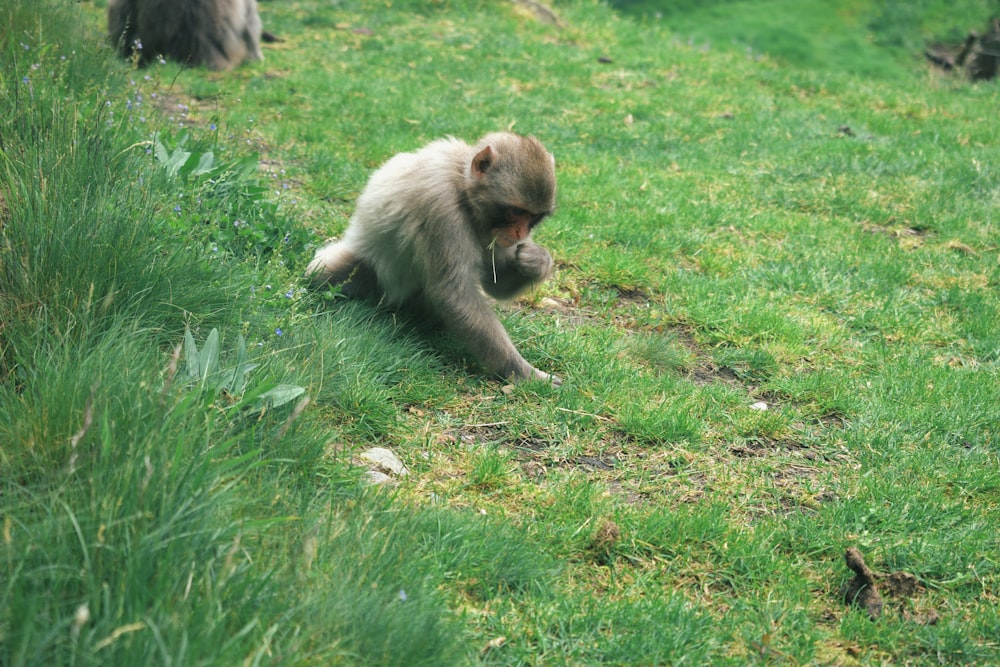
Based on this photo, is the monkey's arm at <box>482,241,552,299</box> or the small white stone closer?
the small white stone

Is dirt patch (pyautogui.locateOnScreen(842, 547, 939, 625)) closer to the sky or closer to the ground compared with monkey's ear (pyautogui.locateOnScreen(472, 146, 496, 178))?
closer to the ground

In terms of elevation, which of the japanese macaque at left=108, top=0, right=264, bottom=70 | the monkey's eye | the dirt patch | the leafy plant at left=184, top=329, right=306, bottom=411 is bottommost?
the dirt patch

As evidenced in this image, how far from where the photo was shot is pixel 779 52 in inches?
637

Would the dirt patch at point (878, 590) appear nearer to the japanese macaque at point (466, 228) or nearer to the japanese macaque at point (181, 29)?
the japanese macaque at point (466, 228)

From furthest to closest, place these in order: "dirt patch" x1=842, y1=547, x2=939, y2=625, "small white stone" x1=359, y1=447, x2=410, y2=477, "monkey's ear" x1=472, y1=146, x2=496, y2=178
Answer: "monkey's ear" x1=472, y1=146, x2=496, y2=178 < "small white stone" x1=359, y1=447, x2=410, y2=477 < "dirt patch" x1=842, y1=547, x2=939, y2=625

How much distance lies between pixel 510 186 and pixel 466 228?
313 millimetres

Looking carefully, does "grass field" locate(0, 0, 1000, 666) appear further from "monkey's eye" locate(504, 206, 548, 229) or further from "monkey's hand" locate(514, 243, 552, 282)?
"monkey's eye" locate(504, 206, 548, 229)

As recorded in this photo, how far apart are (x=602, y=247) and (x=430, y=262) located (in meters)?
2.13

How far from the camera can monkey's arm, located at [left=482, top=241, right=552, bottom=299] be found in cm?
510

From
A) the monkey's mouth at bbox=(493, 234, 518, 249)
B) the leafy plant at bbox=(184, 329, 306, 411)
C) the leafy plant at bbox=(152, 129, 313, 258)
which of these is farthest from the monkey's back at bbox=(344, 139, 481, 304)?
the leafy plant at bbox=(184, 329, 306, 411)

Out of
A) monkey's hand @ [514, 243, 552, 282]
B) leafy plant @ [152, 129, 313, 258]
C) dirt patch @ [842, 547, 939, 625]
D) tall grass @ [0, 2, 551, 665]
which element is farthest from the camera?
monkey's hand @ [514, 243, 552, 282]

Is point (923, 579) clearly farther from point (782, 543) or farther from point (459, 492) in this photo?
point (459, 492)

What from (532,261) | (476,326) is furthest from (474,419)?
(532,261)

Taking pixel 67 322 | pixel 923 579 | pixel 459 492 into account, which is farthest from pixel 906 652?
pixel 67 322
